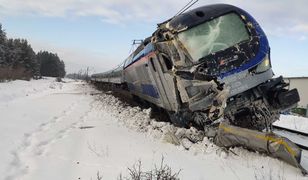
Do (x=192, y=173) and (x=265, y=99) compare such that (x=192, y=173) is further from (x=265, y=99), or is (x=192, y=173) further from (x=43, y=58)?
(x=43, y=58)

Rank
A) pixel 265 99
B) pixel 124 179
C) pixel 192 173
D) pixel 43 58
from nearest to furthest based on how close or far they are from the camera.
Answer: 1. pixel 124 179
2. pixel 192 173
3. pixel 265 99
4. pixel 43 58

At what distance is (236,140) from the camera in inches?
249

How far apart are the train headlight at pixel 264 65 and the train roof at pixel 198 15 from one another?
124 cm

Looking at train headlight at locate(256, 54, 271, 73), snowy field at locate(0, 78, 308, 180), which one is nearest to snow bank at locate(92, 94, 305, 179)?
snowy field at locate(0, 78, 308, 180)

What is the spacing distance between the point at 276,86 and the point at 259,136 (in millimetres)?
2234

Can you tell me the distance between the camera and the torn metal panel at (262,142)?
554 centimetres

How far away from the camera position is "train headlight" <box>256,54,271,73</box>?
288 inches

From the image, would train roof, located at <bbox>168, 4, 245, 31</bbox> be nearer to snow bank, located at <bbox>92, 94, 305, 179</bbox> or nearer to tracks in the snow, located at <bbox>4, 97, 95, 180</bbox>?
snow bank, located at <bbox>92, 94, 305, 179</bbox>

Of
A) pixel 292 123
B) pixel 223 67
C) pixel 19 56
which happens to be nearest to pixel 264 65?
pixel 223 67

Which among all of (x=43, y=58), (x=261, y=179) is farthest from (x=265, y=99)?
(x=43, y=58)

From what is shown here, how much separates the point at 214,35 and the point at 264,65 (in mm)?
1166

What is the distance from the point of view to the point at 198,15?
7.88 m

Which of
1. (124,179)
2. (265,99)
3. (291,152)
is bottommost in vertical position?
(124,179)

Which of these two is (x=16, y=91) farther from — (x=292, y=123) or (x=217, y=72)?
(x=217, y=72)
